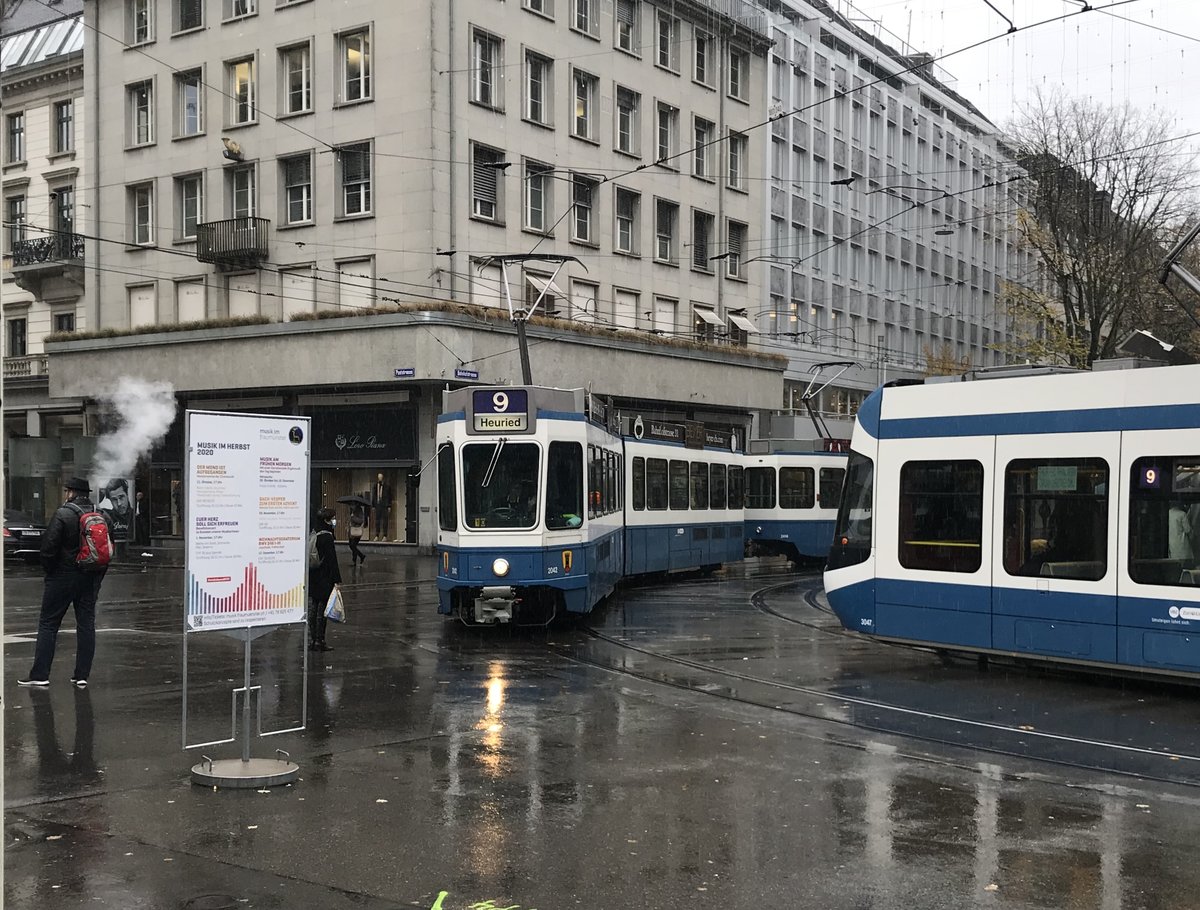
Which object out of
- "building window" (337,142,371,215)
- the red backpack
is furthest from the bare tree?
the red backpack

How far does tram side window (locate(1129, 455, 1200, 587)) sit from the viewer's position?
486 inches

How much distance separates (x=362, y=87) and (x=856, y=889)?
3373cm

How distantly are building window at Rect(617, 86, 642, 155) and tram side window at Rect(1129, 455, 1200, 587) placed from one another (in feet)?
102

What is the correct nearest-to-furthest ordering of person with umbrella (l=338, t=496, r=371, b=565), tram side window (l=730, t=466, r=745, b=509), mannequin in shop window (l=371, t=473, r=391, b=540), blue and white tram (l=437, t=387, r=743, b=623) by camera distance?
blue and white tram (l=437, t=387, r=743, b=623), person with umbrella (l=338, t=496, r=371, b=565), tram side window (l=730, t=466, r=745, b=509), mannequin in shop window (l=371, t=473, r=391, b=540)

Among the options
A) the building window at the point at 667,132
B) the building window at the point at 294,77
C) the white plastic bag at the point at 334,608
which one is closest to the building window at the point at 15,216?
the building window at the point at 294,77

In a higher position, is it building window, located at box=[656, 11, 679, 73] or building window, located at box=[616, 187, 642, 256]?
building window, located at box=[656, 11, 679, 73]

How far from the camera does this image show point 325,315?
36.6 m

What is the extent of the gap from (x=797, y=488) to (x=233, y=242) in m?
17.9

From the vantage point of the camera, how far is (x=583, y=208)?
4031 centimetres

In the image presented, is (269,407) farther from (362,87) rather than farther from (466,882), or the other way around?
(466,882)

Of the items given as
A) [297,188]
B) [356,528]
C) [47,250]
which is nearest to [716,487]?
[356,528]

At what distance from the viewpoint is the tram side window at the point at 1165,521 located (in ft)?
40.5

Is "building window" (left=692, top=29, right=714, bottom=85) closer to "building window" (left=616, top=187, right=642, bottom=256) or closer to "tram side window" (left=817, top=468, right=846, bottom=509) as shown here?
"building window" (left=616, top=187, right=642, bottom=256)

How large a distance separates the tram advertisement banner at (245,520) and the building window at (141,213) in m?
35.2
